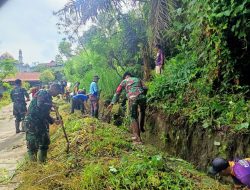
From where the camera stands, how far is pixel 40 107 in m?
6.75

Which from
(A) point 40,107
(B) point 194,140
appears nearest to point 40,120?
(A) point 40,107

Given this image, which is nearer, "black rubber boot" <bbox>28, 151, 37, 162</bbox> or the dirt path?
the dirt path

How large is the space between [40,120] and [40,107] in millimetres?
262

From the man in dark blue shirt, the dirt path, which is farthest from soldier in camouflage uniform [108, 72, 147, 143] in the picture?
the man in dark blue shirt

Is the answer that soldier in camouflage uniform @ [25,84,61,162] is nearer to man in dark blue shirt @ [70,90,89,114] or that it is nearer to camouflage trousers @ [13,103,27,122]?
camouflage trousers @ [13,103,27,122]

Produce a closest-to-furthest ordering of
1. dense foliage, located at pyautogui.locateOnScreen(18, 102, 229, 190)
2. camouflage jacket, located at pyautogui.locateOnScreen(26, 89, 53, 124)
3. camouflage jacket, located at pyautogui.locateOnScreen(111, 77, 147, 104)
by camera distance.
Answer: dense foliage, located at pyautogui.locateOnScreen(18, 102, 229, 190)
camouflage jacket, located at pyautogui.locateOnScreen(26, 89, 53, 124)
camouflage jacket, located at pyautogui.locateOnScreen(111, 77, 147, 104)

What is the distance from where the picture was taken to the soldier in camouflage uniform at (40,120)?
264 inches

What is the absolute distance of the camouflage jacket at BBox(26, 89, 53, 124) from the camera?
669cm

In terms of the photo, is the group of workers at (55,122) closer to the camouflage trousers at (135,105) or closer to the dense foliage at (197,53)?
the camouflage trousers at (135,105)

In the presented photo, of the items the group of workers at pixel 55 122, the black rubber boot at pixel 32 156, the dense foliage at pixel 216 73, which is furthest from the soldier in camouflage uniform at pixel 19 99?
the black rubber boot at pixel 32 156

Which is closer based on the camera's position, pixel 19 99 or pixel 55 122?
pixel 55 122

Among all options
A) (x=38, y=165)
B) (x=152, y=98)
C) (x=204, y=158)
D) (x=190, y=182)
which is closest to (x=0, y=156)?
(x=38, y=165)

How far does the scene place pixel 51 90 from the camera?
21.9 ft

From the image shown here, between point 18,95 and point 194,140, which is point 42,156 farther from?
point 18,95
